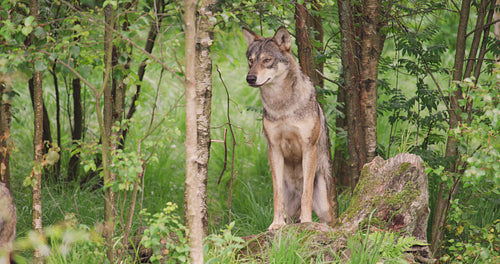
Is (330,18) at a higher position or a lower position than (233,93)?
higher

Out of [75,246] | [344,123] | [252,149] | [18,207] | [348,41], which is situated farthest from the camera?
[252,149]

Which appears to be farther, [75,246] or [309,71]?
[309,71]

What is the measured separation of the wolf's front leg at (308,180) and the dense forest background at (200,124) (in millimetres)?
566

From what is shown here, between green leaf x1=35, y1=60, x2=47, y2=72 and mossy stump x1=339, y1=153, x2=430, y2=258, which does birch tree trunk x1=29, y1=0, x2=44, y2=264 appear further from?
mossy stump x1=339, y1=153, x2=430, y2=258

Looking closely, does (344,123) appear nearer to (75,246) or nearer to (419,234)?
(419,234)

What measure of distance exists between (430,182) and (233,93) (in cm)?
442

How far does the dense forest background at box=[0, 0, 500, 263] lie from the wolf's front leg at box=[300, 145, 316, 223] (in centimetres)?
57

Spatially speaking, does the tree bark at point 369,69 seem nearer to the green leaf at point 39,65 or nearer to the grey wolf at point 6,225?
the green leaf at point 39,65

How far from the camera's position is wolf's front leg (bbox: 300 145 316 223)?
4914 millimetres

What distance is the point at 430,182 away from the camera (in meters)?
6.19

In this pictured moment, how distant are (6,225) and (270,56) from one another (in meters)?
2.59

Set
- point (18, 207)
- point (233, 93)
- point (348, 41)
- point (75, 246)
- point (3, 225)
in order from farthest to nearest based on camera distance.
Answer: point (233, 93), point (18, 207), point (348, 41), point (75, 246), point (3, 225)

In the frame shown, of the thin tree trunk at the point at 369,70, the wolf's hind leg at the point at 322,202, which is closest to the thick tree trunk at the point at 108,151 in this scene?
the wolf's hind leg at the point at 322,202

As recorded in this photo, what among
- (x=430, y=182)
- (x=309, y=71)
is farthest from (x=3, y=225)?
(x=430, y=182)
